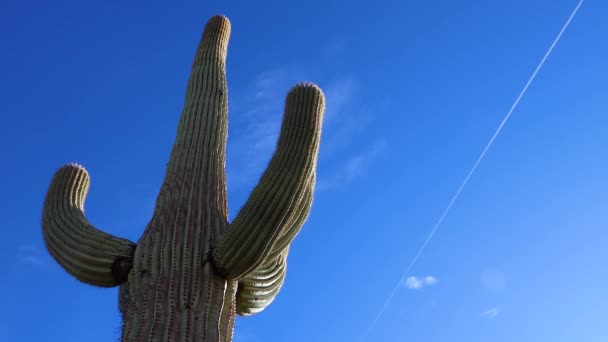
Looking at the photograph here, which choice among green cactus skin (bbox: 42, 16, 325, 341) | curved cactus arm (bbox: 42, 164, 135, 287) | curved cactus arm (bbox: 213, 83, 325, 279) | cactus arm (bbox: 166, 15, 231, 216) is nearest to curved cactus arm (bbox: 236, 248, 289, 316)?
green cactus skin (bbox: 42, 16, 325, 341)

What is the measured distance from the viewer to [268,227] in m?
4.96

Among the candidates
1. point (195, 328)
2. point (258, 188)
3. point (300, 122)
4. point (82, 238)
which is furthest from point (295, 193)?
point (82, 238)

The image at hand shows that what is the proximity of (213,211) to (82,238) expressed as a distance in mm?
1056

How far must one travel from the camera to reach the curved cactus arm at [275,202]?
4.97 metres

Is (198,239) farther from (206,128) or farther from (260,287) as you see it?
(206,128)

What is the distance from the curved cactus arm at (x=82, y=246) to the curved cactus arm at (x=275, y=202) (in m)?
0.81

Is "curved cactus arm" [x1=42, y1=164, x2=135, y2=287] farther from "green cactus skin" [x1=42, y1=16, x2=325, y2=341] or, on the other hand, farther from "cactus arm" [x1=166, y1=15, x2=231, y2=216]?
"cactus arm" [x1=166, y1=15, x2=231, y2=216]

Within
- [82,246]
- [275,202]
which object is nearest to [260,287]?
[275,202]

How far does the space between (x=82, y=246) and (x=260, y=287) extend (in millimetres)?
1490

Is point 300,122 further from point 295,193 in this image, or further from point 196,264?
point 196,264

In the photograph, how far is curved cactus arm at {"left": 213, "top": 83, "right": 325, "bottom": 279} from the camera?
16.3 ft

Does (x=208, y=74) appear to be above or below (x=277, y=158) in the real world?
above

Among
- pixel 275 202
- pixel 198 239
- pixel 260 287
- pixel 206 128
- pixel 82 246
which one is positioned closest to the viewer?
pixel 275 202

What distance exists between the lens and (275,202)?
16.3ft
